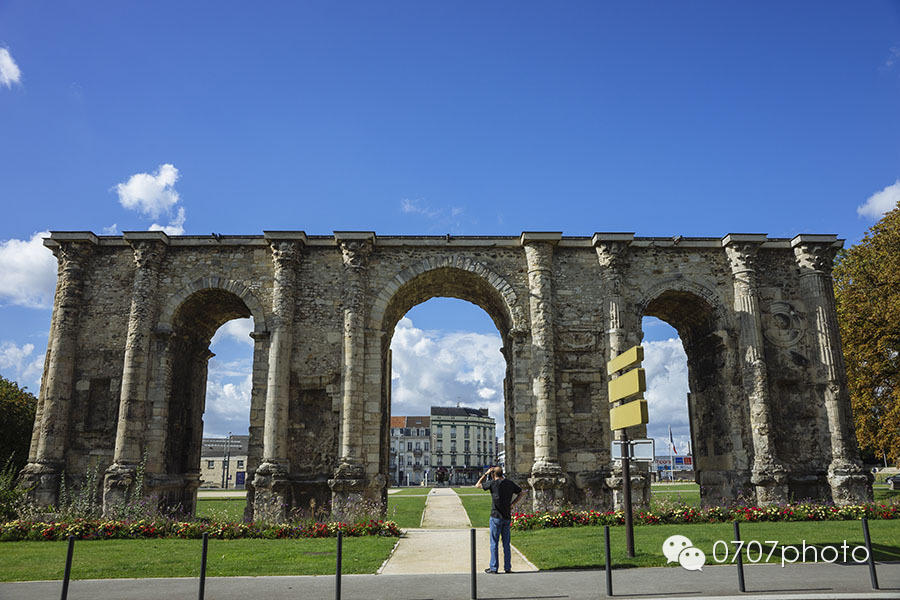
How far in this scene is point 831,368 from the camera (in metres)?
18.1

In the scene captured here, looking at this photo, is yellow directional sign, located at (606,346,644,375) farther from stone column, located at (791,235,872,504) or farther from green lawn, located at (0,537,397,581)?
stone column, located at (791,235,872,504)

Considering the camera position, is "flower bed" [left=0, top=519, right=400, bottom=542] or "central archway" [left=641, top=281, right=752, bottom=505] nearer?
"flower bed" [left=0, top=519, right=400, bottom=542]

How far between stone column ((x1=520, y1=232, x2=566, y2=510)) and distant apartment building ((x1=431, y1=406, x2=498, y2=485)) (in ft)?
279

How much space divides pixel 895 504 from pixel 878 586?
1117cm

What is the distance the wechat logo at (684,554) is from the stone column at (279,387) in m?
10.0

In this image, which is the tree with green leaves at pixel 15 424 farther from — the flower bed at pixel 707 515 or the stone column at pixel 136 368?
the flower bed at pixel 707 515

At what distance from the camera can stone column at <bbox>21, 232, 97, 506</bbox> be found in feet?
55.3

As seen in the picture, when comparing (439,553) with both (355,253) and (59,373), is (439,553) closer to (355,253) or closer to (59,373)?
(355,253)

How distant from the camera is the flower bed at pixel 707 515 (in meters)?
15.6

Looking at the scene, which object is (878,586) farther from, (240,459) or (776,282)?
(240,459)

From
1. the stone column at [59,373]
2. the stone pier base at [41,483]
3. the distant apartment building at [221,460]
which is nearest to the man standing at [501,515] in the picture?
the stone pier base at [41,483]

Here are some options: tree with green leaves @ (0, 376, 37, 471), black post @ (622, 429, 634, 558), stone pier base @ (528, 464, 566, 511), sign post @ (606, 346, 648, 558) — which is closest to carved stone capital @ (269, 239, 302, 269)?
stone pier base @ (528, 464, 566, 511)

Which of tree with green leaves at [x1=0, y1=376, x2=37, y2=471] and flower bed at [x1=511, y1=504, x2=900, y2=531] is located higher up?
tree with green leaves at [x1=0, y1=376, x2=37, y2=471]

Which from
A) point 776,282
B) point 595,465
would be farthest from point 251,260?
point 776,282
